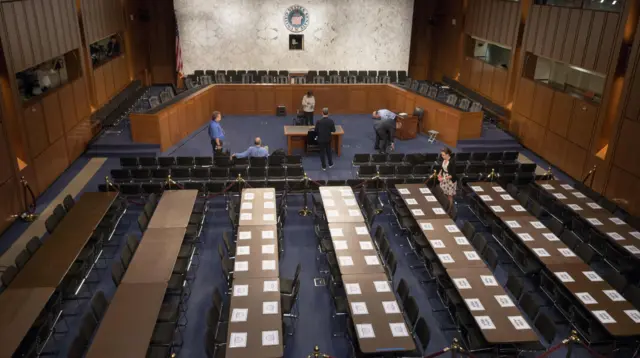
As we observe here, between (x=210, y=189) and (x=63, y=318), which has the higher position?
(x=210, y=189)

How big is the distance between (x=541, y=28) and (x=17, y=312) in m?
15.8

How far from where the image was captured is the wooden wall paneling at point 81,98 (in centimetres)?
1486

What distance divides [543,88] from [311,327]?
11586 mm

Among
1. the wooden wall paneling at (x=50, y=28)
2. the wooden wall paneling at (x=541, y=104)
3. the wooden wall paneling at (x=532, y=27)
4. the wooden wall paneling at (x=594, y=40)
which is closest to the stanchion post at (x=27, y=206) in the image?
the wooden wall paneling at (x=50, y=28)

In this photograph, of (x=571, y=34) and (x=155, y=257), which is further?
(x=571, y=34)

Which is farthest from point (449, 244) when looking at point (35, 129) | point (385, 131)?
point (35, 129)

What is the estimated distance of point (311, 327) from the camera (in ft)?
26.9

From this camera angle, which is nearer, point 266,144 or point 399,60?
point 266,144

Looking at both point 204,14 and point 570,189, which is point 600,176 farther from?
point 204,14

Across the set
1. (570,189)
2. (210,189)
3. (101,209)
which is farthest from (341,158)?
(101,209)

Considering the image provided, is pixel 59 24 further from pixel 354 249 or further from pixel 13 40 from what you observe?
pixel 354 249

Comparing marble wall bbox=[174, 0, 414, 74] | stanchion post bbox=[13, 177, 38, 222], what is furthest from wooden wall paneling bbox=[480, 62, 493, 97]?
stanchion post bbox=[13, 177, 38, 222]

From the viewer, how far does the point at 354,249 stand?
863 cm

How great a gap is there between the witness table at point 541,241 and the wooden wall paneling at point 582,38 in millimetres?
6395
